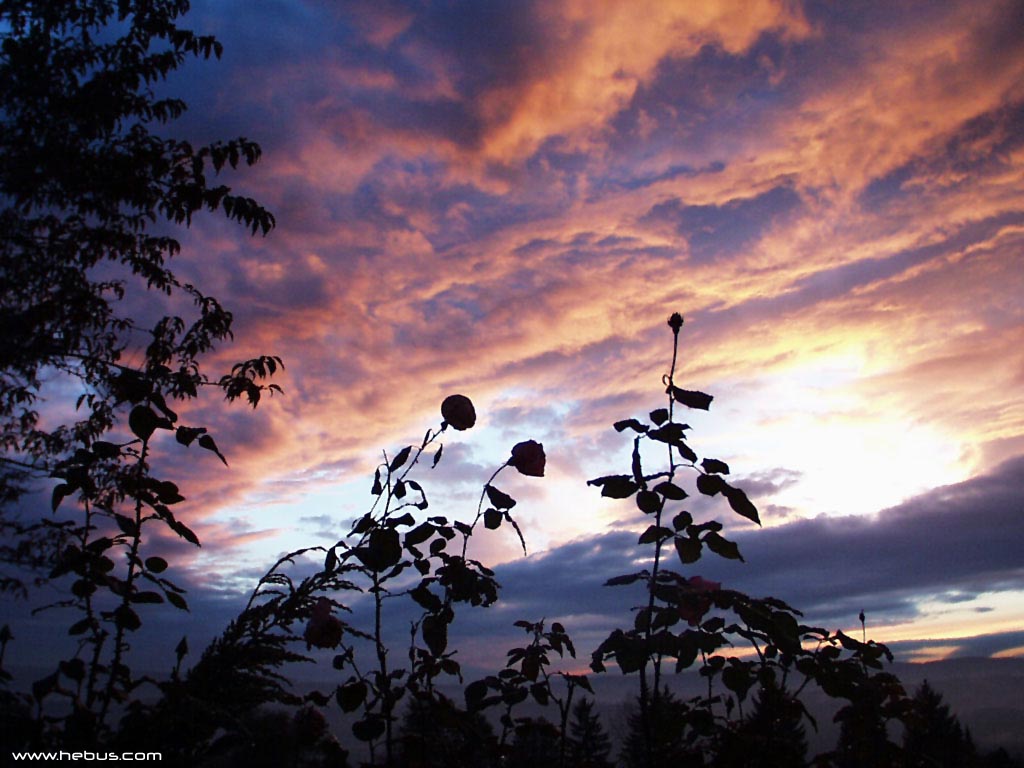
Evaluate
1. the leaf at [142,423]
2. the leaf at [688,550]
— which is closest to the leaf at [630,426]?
the leaf at [688,550]

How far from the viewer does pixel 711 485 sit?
7.22 feet

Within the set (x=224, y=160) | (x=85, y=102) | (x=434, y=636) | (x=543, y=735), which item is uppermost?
(x=85, y=102)

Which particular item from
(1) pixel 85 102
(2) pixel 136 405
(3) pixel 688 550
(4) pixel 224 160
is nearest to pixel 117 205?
(1) pixel 85 102

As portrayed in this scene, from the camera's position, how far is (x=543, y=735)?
307 centimetres

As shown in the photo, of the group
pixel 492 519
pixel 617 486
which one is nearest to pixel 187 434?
pixel 492 519

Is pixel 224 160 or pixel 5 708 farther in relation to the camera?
pixel 224 160

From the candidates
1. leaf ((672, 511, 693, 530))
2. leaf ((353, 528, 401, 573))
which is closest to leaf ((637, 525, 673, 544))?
leaf ((672, 511, 693, 530))

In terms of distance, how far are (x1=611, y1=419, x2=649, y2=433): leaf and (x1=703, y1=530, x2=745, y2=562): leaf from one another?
0.42 meters

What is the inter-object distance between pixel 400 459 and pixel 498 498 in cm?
37

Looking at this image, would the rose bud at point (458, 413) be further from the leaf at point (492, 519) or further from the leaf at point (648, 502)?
the leaf at point (648, 502)

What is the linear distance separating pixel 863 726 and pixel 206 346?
9752mm

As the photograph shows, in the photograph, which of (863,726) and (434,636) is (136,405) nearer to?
(434,636)

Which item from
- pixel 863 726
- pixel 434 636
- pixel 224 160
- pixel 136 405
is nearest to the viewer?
pixel 136 405

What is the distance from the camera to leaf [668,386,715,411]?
7.41 ft
